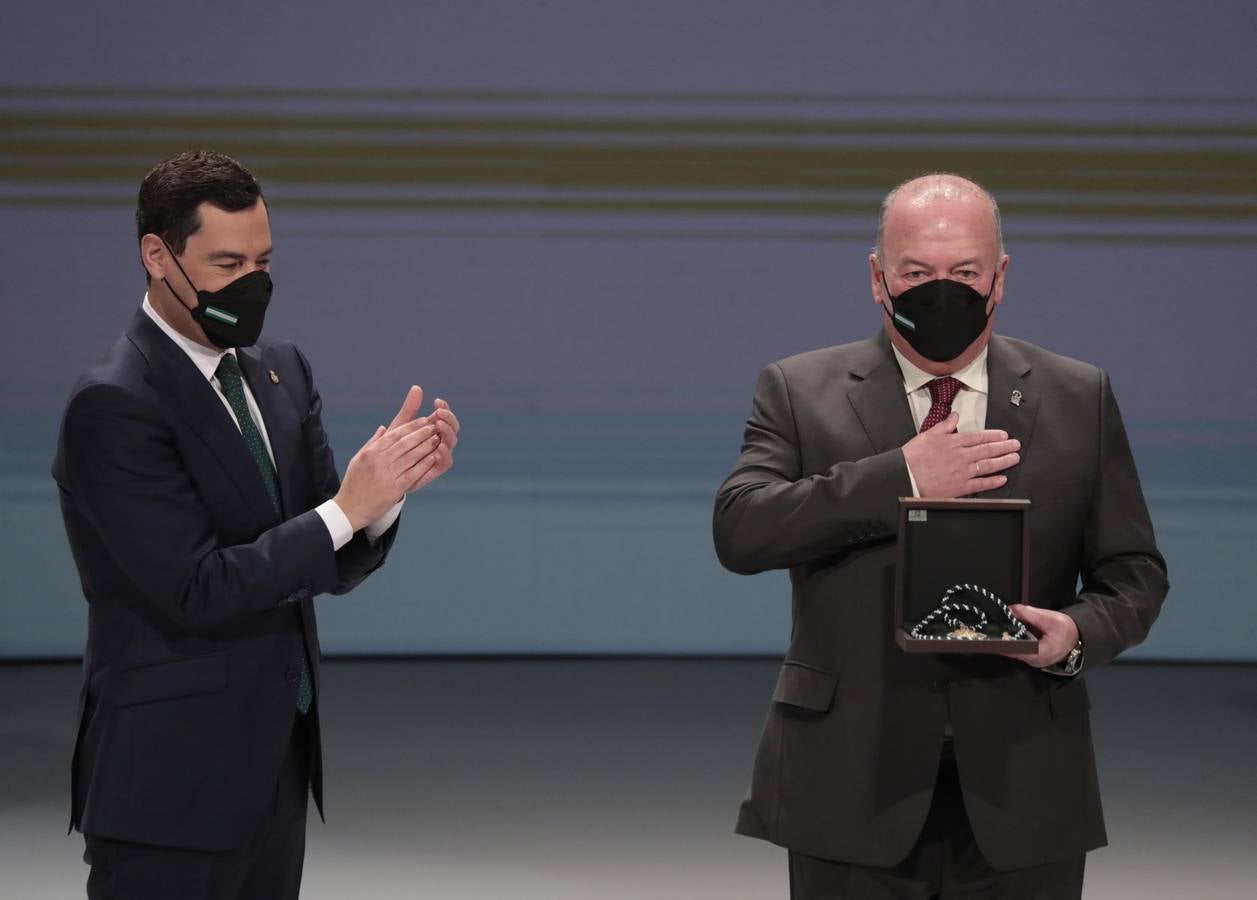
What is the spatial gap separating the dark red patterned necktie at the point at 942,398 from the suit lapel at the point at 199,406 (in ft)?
2.94

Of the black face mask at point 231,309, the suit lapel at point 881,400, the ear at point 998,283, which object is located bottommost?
the suit lapel at point 881,400

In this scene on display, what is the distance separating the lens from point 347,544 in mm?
2178

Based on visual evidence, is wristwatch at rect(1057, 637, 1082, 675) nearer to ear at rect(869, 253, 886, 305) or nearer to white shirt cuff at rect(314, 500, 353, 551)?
ear at rect(869, 253, 886, 305)

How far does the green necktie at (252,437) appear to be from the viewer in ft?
6.86

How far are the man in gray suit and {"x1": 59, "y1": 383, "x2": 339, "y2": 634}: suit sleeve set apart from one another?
22.9 inches

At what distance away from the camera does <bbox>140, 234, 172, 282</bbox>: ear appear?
2041mm

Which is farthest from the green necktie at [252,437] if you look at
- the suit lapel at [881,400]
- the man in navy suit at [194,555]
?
the suit lapel at [881,400]

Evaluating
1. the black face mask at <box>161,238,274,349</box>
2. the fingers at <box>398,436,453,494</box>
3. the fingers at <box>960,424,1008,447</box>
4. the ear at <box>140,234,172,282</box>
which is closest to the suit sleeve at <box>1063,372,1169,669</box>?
the fingers at <box>960,424,1008,447</box>

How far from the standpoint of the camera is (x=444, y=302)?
6211mm

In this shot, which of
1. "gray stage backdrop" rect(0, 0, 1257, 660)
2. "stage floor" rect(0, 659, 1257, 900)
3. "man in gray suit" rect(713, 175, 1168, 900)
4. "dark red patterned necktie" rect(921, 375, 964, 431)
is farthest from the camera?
"gray stage backdrop" rect(0, 0, 1257, 660)

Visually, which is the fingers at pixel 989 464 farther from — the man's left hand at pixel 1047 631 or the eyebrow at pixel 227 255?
the eyebrow at pixel 227 255

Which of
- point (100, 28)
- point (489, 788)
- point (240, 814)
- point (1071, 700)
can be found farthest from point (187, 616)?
point (100, 28)

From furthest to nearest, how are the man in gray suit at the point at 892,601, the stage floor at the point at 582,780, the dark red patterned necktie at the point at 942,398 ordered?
the stage floor at the point at 582,780, the dark red patterned necktie at the point at 942,398, the man in gray suit at the point at 892,601

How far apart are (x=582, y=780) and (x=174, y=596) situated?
2839mm
